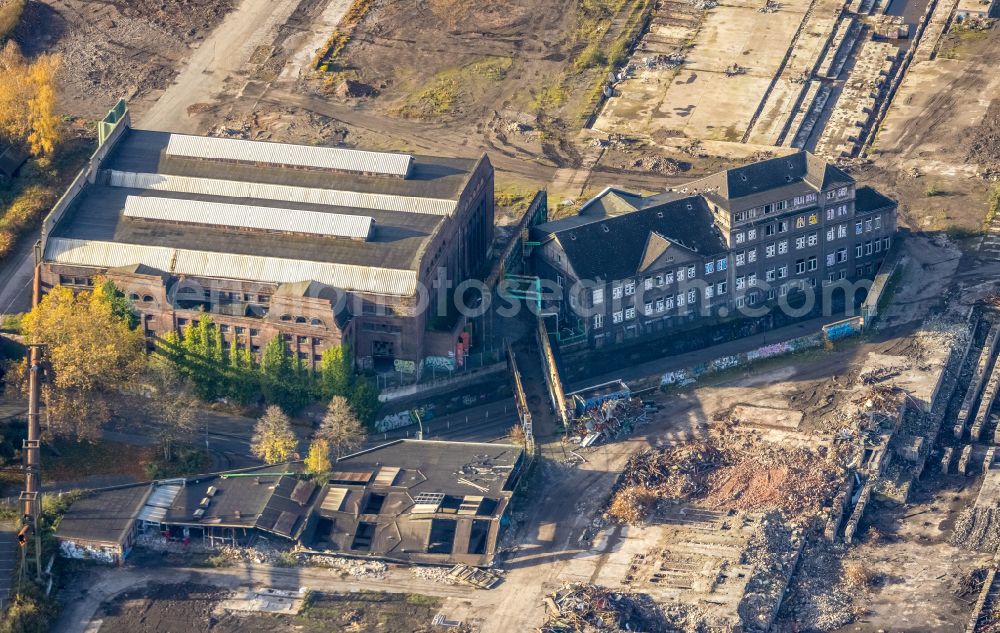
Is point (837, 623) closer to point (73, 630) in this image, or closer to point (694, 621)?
point (694, 621)

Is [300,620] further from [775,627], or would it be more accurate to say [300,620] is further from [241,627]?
[775,627]

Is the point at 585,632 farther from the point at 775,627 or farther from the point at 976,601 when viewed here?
the point at 976,601

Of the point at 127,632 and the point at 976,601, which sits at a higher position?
the point at 976,601

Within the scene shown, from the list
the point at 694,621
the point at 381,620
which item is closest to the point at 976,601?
the point at 694,621

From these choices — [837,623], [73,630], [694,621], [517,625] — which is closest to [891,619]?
[837,623]
